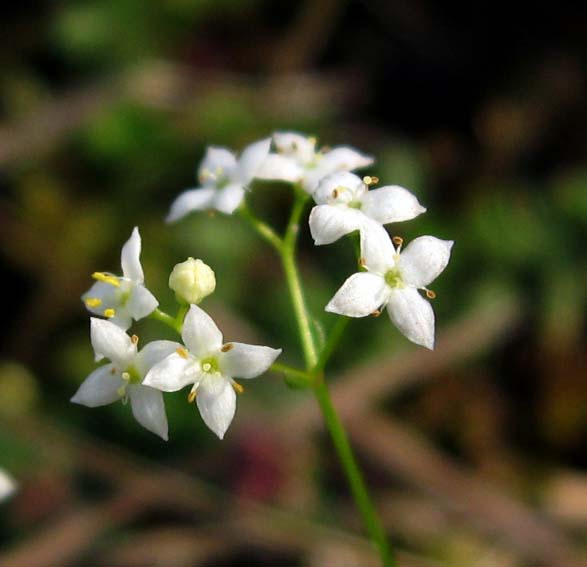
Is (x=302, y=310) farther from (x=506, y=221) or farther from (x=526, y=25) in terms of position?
(x=526, y=25)

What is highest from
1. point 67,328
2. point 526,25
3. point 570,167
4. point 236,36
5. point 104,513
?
point 526,25

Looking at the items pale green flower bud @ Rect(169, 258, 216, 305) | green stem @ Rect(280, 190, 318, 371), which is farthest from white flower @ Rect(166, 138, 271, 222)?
pale green flower bud @ Rect(169, 258, 216, 305)

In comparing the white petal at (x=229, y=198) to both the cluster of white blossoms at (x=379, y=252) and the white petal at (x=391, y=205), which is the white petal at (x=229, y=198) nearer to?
the cluster of white blossoms at (x=379, y=252)

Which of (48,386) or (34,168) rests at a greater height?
(34,168)

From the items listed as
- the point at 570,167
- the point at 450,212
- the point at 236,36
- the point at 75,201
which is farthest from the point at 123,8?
the point at 570,167

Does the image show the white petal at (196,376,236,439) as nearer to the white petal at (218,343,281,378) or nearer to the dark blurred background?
the white petal at (218,343,281,378)

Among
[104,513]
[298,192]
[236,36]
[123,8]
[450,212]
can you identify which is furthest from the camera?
[236,36]

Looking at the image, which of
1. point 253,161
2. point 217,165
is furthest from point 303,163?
point 217,165
